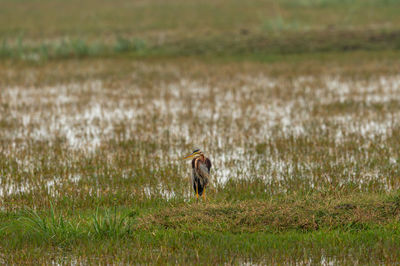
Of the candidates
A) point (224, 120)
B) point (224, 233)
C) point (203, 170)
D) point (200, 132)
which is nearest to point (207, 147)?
point (200, 132)

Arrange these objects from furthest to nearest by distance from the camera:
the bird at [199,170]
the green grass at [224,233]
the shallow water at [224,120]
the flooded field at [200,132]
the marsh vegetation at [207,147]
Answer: the shallow water at [224,120] → the flooded field at [200,132] → the bird at [199,170] → the marsh vegetation at [207,147] → the green grass at [224,233]

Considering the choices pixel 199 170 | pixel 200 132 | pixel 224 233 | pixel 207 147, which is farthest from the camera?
pixel 200 132

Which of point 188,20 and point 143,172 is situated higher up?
point 188,20

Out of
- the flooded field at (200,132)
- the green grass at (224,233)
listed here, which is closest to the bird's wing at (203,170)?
the green grass at (224,233)

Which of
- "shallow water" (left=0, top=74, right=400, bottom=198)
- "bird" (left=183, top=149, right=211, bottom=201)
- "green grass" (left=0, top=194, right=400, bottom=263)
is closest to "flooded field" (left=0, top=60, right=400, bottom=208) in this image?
"shallow water" (left=0, top=74, right=400, bottom=198)

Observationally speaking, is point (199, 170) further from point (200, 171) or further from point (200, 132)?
point (200, 132)

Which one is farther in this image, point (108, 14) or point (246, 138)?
point (108, 14)

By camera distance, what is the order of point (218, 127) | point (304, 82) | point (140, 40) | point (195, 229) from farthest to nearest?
point (140, 40)
point (304, 82)
point (218, 127)
point (195, 229)

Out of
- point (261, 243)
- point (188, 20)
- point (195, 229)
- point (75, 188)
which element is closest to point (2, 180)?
point (75, 188)

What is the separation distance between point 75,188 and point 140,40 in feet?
60.5

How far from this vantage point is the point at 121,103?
15.9m

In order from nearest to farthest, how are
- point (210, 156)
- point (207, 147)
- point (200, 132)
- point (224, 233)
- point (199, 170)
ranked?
1. point (224, 233)
2. point (199, 170)
3. point (210, 156)
4. point (207, 147)
5. point (200, 132)

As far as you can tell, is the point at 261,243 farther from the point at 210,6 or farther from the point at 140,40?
the point at 210,6

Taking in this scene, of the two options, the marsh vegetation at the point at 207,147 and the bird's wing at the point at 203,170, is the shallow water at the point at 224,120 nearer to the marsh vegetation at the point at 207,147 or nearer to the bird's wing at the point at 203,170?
the marsh vegetation at the point at 207,147
